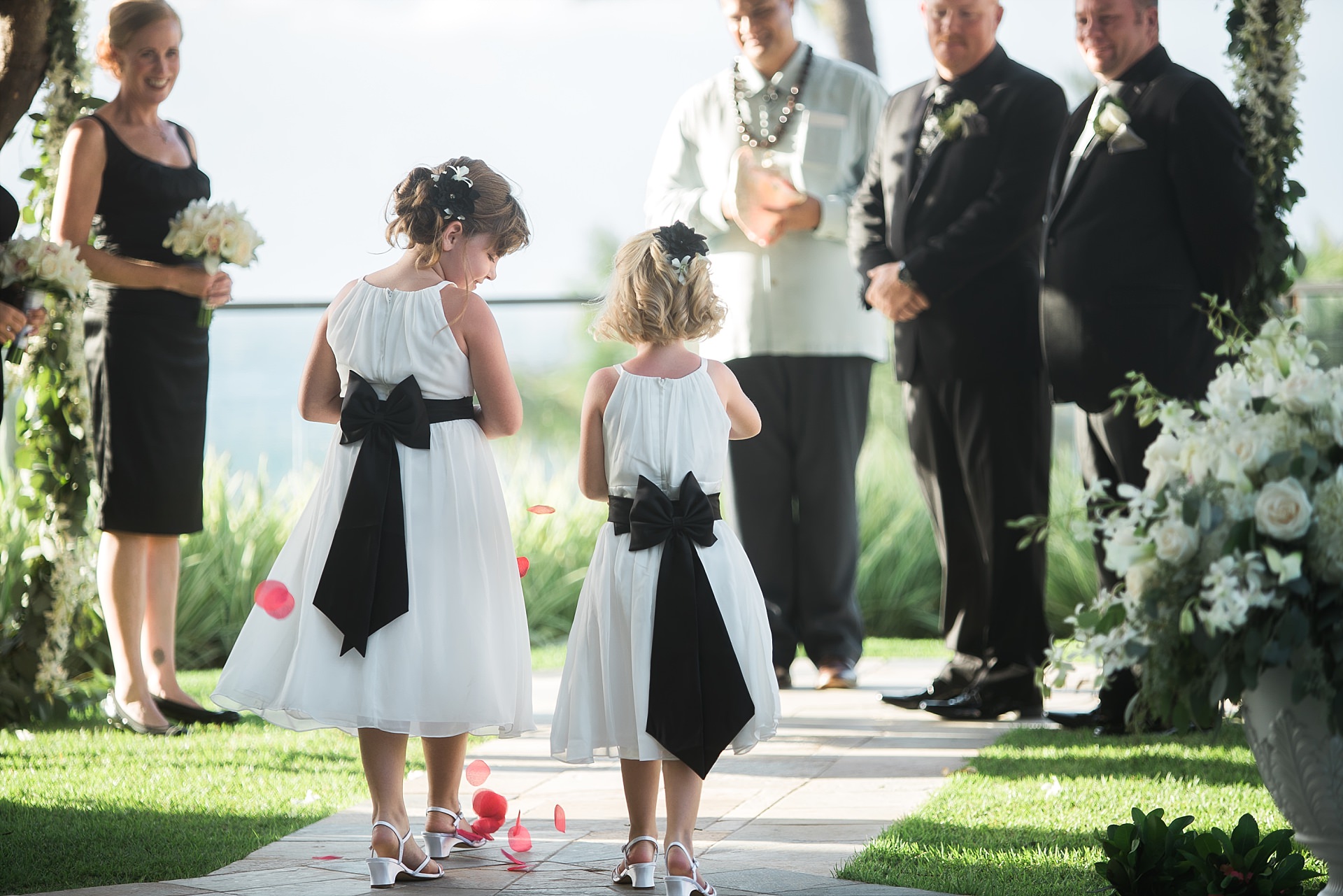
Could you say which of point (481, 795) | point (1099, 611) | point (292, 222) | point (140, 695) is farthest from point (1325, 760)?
point (292, 222)

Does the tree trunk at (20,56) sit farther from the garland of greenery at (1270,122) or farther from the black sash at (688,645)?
the garland of greenery at (1270,122)

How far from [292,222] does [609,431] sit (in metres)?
39.4

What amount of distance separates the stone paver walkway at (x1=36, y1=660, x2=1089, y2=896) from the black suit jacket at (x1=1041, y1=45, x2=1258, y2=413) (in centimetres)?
114

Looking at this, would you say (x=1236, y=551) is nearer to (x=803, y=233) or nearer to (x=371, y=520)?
(x=371, y=520)

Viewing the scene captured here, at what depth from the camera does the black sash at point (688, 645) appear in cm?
248

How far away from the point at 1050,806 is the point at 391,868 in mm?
1431

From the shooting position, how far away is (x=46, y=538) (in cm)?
417

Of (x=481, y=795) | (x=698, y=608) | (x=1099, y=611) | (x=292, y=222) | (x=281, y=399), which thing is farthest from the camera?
(x=292, y=222)

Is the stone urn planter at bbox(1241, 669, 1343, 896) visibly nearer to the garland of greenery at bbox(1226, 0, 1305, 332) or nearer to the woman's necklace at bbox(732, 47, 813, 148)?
the garland of greenery at bbox(1226, 0, 1305, 332)

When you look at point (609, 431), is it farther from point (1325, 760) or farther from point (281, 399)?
point (281, 399)

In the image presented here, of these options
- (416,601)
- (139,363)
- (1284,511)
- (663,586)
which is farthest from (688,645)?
(139,363)

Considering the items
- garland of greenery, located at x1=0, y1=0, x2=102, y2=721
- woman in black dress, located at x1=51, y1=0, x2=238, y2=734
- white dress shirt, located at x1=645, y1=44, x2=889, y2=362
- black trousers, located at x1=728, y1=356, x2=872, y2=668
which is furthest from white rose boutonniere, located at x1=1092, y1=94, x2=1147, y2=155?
garland of greenery, located at x1=0, y1=0, x2=102, y2=721

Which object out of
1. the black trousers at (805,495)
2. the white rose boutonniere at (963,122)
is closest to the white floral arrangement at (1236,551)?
the white rose boutonniere at (963,122)

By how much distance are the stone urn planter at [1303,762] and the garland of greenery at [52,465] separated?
3.39 meters
